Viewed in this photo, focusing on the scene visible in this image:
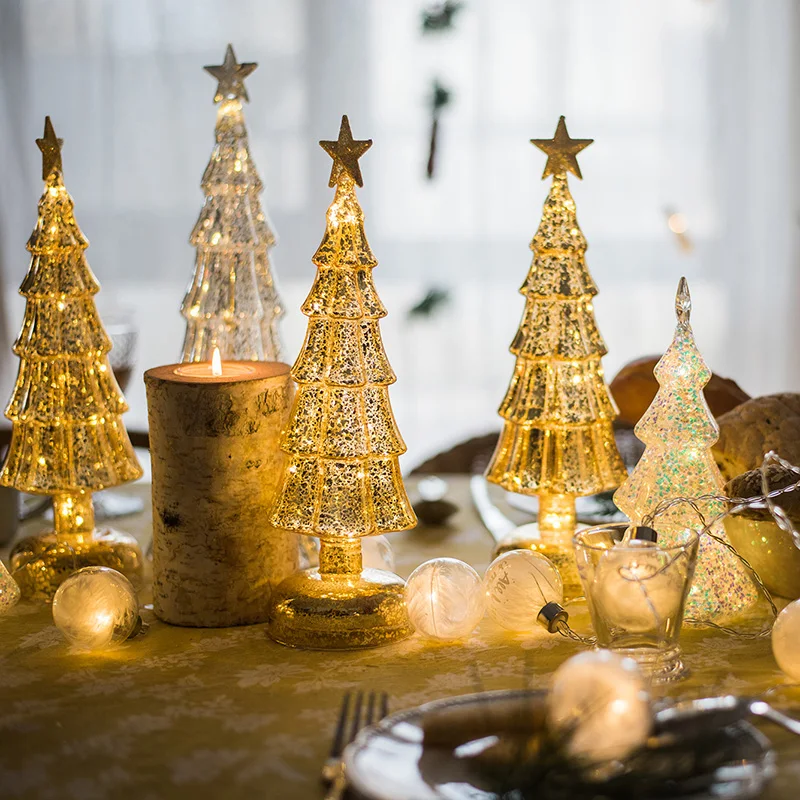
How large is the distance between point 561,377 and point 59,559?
529 millimetres

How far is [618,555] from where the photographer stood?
2.63 ft

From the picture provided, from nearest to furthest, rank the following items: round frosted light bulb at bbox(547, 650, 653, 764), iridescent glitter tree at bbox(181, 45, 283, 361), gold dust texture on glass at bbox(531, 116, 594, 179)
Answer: round frosted light bulb at bbox(547, 650, 653, 764) < gold dust texture on glass at bbox(531, 116, 594, 179) < iridescent glitter tree at bbox(181, 45, 283, 361)

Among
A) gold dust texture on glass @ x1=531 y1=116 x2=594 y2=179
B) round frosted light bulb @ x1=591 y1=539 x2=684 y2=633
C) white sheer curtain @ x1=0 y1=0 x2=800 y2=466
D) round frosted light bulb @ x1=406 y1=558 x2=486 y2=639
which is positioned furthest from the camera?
white sheer curtain @ x1=0 y1=0 x2=800 y2=466

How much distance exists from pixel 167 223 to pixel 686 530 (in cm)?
291

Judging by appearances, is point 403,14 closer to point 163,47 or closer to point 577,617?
point 163,47

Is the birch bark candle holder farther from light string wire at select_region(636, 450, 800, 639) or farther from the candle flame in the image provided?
light string wire at select_region(636, 450, 800, 639)

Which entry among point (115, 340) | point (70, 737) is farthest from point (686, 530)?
point (115, 340)

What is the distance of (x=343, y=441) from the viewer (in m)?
0.93

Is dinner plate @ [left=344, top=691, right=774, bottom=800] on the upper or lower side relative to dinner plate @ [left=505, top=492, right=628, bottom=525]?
lower

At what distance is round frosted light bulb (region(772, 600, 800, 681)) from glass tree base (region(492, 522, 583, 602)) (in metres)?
0.22

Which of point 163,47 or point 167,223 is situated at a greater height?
point 163,47

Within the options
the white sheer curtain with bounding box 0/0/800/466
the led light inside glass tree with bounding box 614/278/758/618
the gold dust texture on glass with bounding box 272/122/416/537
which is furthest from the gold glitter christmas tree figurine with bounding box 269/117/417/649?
the white sheer curtain with bounding box 0/0/800/466

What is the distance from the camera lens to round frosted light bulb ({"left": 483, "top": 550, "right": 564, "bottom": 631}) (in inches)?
36.6

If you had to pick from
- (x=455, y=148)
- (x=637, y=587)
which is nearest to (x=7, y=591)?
(x=637, y=587)
